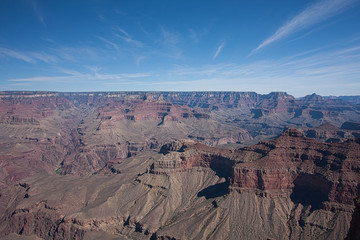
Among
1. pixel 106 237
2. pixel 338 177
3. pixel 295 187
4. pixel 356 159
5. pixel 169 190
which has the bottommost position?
pixel 106 237

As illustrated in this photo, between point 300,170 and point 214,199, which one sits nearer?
point 300,170

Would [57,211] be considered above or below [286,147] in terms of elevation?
below

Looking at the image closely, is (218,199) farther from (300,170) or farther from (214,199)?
(300,170)

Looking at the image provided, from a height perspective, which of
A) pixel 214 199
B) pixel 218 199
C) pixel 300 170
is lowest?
pixel 214 199

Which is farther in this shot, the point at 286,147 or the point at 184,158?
the point at 184,158

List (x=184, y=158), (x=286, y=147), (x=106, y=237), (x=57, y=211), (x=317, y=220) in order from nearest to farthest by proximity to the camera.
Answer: (x=317, y=220)
(x=106, y=237)
(x=286, y=147)
(x=57, y=211)
(x=184, y=158)

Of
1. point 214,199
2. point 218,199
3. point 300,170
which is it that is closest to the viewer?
point 300,170

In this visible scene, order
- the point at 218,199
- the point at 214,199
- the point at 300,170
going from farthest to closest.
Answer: the point at 214,199
the point at 218,199
the point at 300,170

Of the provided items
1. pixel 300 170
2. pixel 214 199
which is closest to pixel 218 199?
pixel 214 199

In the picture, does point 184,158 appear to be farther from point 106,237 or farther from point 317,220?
point 317,220

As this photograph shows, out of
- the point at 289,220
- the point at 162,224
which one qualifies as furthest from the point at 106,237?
the point at 289,220

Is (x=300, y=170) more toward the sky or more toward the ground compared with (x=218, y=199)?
more toward the sky
